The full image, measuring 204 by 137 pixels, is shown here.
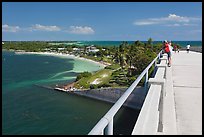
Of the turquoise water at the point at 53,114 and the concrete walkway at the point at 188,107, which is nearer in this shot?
the concrete walkway at the point at 188,107

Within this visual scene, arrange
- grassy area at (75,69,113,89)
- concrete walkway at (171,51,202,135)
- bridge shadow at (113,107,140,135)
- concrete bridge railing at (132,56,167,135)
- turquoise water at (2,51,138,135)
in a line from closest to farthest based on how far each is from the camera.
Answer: concrete bridge railing at (132,56,167,135), concrete walkway at (171,51,202,135), bridge shadow at (113,107,140,135), turquoise water at (2,51,138,135), grassy area at (75,69,113,89)

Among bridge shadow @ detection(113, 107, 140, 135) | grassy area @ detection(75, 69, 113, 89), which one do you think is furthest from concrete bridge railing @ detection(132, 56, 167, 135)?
grassy area @ detection(75, 69, 113, 89)

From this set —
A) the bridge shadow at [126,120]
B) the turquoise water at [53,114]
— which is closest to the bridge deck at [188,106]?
the turquoise water at [53,114]

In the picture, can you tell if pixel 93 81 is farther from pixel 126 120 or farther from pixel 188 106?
pixel 188 106

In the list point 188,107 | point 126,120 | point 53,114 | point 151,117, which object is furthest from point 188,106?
point 53,114

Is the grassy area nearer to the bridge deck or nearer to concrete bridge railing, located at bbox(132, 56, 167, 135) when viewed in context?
the bridge deck

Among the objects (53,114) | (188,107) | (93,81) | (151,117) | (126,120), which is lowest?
(53,114)

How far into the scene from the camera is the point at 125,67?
6625 centimetres

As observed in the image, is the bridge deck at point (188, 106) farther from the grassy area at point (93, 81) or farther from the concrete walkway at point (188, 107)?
the grassy area at point (93, 81)

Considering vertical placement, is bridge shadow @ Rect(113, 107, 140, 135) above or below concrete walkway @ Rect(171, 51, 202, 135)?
below

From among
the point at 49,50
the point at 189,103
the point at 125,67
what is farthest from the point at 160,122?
the point at 49,50

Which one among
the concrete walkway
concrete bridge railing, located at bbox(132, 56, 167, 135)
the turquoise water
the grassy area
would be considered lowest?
the turquoise water

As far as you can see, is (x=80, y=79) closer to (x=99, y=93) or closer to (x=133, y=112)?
(x=99, y=93)

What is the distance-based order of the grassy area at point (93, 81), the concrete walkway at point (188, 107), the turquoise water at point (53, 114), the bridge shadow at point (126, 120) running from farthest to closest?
the grassy area at point (93, 81), the turquoise water at point (53, 114), the bridge shadow at point (126, 120), the concrete walkway at point (188, 107)
